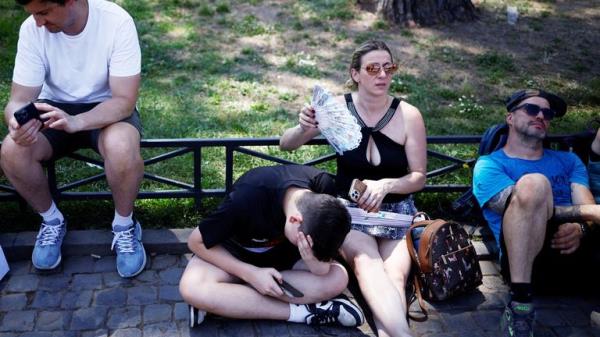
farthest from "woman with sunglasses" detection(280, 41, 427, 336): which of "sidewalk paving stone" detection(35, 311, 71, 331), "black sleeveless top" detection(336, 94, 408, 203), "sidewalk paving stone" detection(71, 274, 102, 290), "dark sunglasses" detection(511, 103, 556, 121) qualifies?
"sidewalk paving stone" detection(35, 311, 71, 331)

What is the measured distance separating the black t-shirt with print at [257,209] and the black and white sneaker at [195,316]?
0.37 metres

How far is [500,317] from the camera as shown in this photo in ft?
13.2

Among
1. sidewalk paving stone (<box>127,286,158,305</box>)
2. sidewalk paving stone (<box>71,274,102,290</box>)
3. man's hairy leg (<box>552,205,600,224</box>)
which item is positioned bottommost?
sidewalk paving stone (<box>127,286,158,305</box>)

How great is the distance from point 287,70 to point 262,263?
12.7ft

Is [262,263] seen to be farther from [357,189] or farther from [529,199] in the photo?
[529,199]

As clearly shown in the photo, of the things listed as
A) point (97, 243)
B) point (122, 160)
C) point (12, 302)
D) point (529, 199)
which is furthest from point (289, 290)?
point (12, 302)

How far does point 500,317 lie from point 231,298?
165 cm

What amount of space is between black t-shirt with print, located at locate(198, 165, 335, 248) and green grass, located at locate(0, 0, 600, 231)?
1.04 meters

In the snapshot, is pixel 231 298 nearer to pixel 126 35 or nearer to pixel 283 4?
pixel 126 35

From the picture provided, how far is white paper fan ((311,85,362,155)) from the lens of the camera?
13.2ft

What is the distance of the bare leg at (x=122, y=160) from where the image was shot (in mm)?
4000

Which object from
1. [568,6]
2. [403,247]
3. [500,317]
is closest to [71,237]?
[403,247]

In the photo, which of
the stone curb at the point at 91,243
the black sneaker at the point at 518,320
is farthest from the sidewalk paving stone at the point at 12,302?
the black sneaker at the point at 518,320

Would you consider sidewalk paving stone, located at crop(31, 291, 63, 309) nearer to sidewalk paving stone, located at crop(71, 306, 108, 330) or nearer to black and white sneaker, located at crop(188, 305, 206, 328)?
sidewalk paving stone, located at crop(71, 306, 108, 330)
